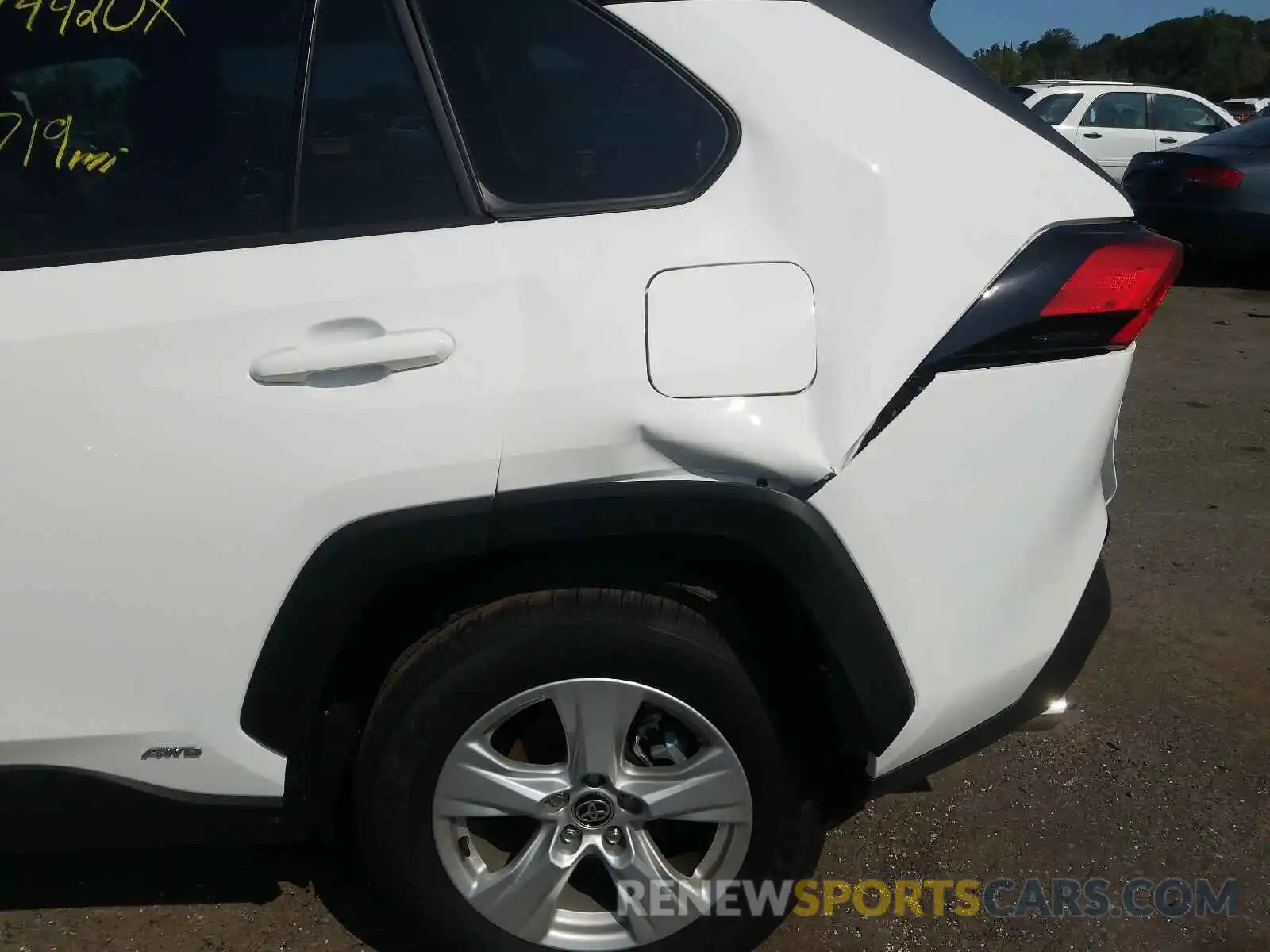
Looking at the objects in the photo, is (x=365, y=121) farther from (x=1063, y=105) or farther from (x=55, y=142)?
(x=1063, y=105)

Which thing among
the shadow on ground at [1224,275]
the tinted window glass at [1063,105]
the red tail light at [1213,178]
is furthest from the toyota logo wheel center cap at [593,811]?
the tinted window glass at [1063,105]

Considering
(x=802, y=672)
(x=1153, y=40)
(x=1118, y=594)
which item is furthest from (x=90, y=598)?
(x=1153, y=40)

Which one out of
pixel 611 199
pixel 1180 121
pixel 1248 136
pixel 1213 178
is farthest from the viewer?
pixel 1180 121

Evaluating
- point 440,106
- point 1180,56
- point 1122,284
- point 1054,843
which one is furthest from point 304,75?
point 1180,56

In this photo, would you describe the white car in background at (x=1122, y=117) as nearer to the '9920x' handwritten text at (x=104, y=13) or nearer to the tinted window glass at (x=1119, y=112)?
the tinted window glass at (x=1119, y=112)

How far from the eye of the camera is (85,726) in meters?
1.75

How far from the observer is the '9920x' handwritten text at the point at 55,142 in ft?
5.73

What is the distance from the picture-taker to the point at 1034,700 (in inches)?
74.2

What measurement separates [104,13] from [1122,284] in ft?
5.77

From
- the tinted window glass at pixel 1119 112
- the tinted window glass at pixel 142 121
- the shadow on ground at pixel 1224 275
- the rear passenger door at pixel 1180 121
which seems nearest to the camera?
the tinted window glass at pixel 142 121

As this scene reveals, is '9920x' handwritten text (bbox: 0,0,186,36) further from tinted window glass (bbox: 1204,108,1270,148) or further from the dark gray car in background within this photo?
tinted window glass (bbox: 1204,108,1270,148)

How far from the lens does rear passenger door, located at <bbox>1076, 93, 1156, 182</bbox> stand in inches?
454

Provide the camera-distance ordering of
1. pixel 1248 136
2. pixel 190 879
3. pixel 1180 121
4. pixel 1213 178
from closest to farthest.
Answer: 1. pixel 190 879
2. pixel 1213 178
3. pixel 1248 136
4. pixel 1180 121

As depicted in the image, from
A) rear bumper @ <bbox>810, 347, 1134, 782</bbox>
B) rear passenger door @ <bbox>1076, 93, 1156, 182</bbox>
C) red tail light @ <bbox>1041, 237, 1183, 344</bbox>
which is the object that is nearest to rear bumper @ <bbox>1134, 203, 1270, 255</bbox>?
rear passenger door @ <bbox>1076, 93, 1156, 182</bbox>
